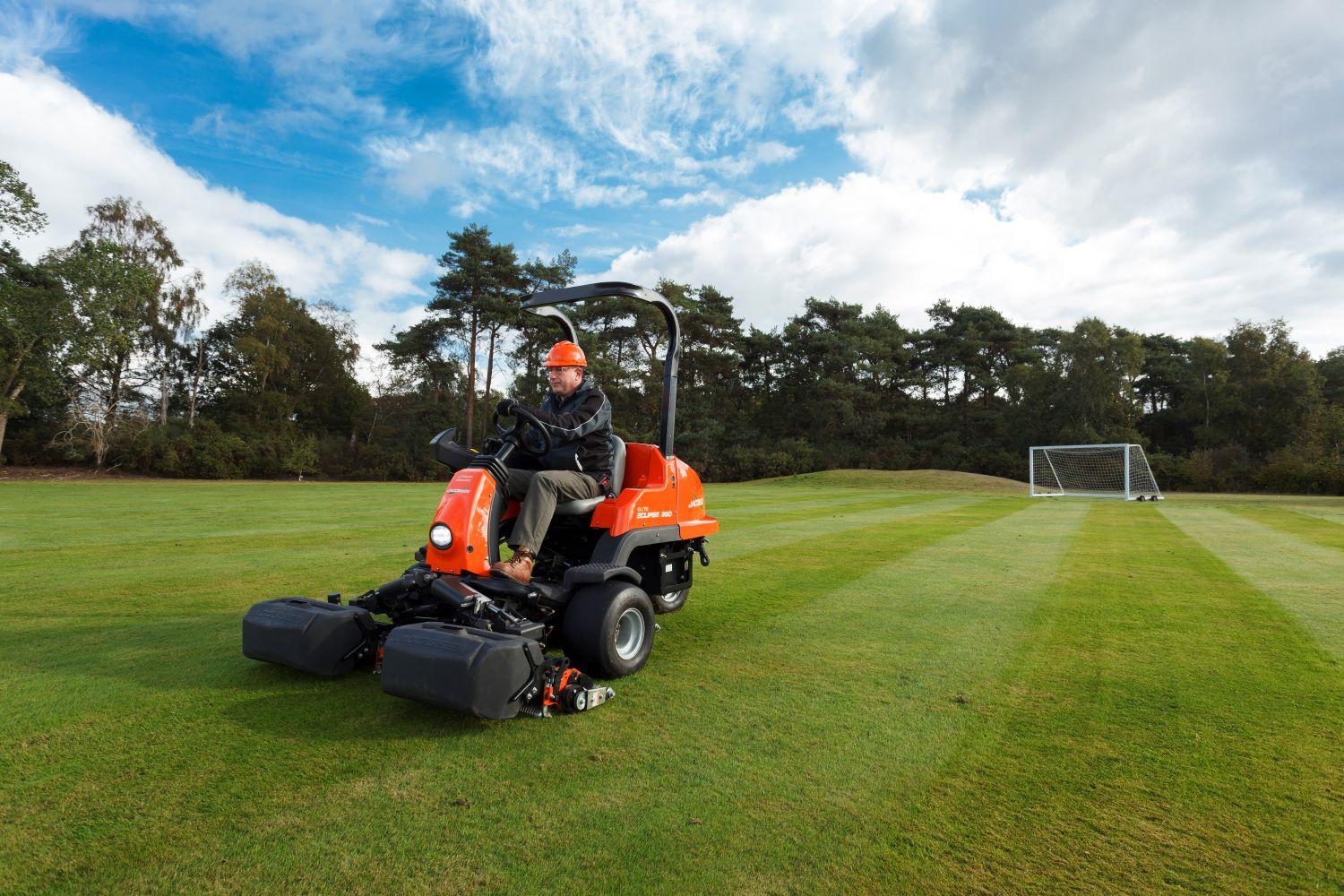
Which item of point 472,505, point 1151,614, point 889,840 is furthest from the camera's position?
point 1151,614

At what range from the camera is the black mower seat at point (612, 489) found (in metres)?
4.28

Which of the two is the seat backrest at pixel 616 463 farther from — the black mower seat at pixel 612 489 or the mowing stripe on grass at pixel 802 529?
the mowing stripe on grass at pixel 802 529

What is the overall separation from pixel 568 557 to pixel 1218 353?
56.5 m

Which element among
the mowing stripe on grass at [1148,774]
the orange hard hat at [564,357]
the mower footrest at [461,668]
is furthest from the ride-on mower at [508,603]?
the mowing stripe on grass at [1148,774]

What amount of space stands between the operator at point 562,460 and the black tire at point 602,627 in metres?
0.36

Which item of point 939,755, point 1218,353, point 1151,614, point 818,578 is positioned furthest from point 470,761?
point 1218,353

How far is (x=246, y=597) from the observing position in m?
6.03

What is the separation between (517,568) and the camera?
3.92 meters

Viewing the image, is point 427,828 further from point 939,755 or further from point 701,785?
point 939,755

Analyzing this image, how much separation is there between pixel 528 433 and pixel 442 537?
88cm

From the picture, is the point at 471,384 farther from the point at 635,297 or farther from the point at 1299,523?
the point at 635,297

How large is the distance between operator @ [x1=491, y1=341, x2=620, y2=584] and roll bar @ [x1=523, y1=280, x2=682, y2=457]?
0.34 meters

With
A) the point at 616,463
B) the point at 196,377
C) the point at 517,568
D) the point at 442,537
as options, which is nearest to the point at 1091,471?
the point at 616,463

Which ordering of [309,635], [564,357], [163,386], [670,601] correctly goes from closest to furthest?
1. [309,635]
2. [564,357]
3. [670,601]
4. [163,386]
